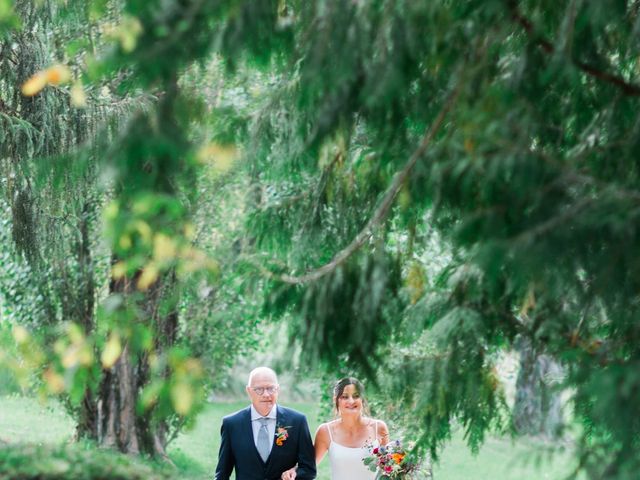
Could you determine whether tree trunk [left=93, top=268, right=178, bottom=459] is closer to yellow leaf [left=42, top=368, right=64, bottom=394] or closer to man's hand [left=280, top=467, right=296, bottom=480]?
man's hand [left=280, top=467, right=296, bottom=480]

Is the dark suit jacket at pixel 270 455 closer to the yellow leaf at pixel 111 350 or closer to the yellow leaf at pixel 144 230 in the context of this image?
the yellow leaf at pixel 144 230

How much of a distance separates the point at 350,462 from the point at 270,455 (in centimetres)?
115

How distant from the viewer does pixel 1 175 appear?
31.2ft

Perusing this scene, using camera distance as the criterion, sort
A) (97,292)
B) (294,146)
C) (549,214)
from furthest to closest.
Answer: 1. (97,292)
2. (294,146)
3. (549,214)

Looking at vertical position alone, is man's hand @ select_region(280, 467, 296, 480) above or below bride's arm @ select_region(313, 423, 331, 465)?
below

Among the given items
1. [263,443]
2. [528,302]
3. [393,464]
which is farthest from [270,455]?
[528,302]

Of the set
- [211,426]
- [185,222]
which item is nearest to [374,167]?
[185,222]

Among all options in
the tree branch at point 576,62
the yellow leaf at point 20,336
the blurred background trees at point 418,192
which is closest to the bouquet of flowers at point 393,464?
the blurred background trees at point 418,192

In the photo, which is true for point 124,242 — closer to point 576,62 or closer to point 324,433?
point 576,62

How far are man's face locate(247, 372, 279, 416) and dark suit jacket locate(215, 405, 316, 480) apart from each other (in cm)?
7

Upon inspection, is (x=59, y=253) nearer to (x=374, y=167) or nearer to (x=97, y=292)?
(x=97, y=292)

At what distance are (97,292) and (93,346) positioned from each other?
1105cm

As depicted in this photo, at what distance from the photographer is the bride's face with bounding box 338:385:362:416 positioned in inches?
270

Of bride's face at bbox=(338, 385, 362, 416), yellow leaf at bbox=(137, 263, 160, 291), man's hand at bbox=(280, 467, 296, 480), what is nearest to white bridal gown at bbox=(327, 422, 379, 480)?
bride's face at bbox=(338, 385, 362, 416)
